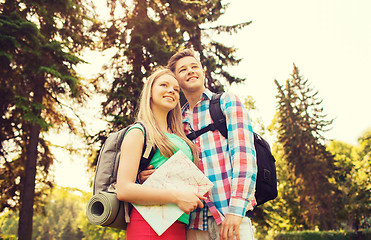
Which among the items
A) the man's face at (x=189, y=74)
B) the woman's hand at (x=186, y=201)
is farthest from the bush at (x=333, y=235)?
the woman's hand at (x=186, y=201)

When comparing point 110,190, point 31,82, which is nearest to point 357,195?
point 31,82

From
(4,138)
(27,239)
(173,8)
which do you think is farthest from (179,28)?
(27,239)

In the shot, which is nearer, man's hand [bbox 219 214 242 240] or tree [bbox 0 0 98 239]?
man's hand [bbox 219 214 242 240]

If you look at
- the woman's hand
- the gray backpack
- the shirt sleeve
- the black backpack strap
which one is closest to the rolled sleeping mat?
the gray backpack

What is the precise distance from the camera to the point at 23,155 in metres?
11.9

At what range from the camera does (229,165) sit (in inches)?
92.6

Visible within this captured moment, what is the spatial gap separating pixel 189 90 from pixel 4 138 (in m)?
10.9

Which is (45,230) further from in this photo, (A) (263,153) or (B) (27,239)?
(A) (263,153)

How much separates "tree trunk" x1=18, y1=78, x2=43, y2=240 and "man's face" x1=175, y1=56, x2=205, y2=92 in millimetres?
7352

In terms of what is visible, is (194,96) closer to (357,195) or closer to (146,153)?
(146,153)

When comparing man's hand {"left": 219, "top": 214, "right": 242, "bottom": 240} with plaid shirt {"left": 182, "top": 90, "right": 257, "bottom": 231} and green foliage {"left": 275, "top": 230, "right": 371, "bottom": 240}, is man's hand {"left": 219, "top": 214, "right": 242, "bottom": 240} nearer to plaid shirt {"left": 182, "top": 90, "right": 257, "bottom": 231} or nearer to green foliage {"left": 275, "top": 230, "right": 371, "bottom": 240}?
plaid shirt {"left": 182, "top": 90, "right": 257, "bottom": 231}

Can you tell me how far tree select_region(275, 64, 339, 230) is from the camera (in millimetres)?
23438

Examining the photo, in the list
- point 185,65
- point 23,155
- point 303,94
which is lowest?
point 185,65

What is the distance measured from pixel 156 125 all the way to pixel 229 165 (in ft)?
2.30
